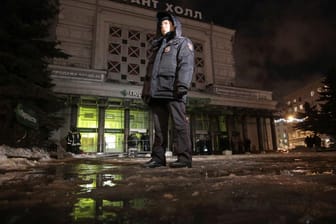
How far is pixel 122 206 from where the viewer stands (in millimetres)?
961

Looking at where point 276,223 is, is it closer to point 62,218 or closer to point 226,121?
point 62,218

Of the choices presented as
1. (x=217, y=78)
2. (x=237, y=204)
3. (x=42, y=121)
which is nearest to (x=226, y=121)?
(x=217, y=78)

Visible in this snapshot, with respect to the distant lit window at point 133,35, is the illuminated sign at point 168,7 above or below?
above

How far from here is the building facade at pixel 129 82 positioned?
18.2 m

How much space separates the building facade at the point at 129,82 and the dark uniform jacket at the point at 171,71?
49.5ft

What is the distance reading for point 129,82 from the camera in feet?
74.1

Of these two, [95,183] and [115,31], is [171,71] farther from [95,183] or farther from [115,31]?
[115,31]

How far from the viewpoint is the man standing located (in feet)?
10.1

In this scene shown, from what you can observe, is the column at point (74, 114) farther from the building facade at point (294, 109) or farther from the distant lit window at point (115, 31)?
the building facade at point (294, 109)

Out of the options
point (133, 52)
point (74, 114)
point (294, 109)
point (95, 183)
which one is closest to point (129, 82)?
point (133, 52)

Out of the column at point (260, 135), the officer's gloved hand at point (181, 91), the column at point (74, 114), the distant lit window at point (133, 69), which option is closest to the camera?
the officer's gloved hand at point (181, 91)

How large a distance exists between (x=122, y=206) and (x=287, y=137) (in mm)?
65610

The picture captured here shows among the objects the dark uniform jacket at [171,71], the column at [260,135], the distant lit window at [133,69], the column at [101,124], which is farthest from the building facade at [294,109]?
the dark uniform jacket at [171,71]

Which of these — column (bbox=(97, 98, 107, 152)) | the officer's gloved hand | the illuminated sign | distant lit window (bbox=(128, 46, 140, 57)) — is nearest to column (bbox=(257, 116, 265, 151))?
the illuminated sign
